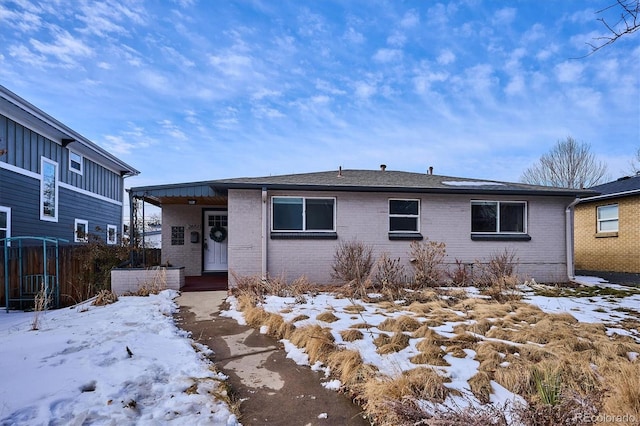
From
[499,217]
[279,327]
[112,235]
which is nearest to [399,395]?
[279,327]

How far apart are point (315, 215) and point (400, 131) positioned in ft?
27.9

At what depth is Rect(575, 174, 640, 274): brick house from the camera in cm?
1209

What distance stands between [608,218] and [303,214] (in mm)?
12391

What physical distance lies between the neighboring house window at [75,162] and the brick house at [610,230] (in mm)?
18913

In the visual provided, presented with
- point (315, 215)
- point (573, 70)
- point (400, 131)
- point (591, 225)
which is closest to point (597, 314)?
point (573, 70)

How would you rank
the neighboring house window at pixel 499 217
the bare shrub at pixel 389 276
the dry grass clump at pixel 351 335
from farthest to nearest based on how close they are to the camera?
the neighboring house window at pixel 499 217 → the bare shrub at pixel 389 276 → the dry grass clump at pixel 351 335

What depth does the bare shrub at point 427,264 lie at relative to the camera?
27.9ft

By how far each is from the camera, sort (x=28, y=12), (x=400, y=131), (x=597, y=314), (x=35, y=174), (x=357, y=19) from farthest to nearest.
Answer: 1. (x=400, y=131)
2. (x=35, y=174)
3. (x=357, y=19)
4. (x=28, y=12)
5. (x=597, y=314)

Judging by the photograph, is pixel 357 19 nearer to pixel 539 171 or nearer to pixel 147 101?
pixel 147 101

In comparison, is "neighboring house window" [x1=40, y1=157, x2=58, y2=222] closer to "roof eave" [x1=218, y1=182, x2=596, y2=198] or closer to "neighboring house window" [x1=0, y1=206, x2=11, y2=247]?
"neighboring house window" [x1=0, y1=206, x2=11, y2=247]

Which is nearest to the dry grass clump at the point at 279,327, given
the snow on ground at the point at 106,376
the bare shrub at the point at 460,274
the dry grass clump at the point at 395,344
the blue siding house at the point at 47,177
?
the snow on ground at the point at 106,376

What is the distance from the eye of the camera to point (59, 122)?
37.2 feet

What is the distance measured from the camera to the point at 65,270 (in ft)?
26.3

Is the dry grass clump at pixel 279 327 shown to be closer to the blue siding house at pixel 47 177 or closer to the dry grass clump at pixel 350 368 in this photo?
the dry grass clump at pixel 350 368
